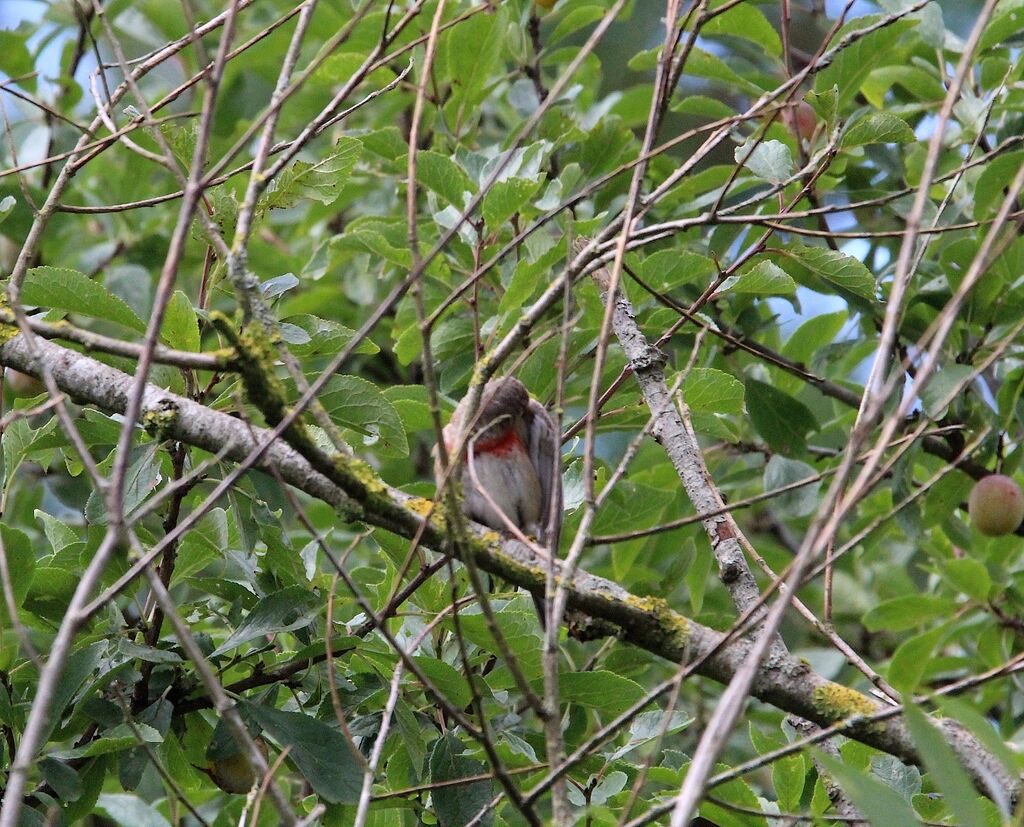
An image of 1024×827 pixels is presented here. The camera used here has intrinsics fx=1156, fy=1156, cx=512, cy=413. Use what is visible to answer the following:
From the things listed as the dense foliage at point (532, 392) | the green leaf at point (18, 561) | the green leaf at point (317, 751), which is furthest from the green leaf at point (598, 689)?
the green leaf at point (18, 561)

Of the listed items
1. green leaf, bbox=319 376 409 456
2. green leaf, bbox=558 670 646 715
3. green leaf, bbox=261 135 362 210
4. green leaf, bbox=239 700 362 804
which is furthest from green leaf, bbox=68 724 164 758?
green leaf, bbox=261 135 362 210

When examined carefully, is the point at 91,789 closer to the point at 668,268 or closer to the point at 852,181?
the point at 668,268

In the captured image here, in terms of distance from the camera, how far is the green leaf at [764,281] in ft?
10.6

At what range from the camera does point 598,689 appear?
2.92 metres

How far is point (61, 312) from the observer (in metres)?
2.99

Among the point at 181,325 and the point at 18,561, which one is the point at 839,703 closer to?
the point at 181,325

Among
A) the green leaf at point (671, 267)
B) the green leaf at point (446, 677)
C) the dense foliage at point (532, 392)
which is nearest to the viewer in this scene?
the dense foliage at point (532, 392)

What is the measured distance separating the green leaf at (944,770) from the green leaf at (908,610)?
273 cm

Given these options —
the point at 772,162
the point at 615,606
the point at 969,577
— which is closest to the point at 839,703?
the point at 615,606

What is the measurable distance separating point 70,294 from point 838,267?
2.02 m

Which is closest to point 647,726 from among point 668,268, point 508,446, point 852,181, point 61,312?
point 508,446

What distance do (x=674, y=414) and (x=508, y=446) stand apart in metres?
0.84

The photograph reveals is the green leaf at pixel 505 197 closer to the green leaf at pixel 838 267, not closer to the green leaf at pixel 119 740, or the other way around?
the green leaf at pixel 838 267

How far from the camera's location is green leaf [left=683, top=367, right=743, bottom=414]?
3.21 metres
